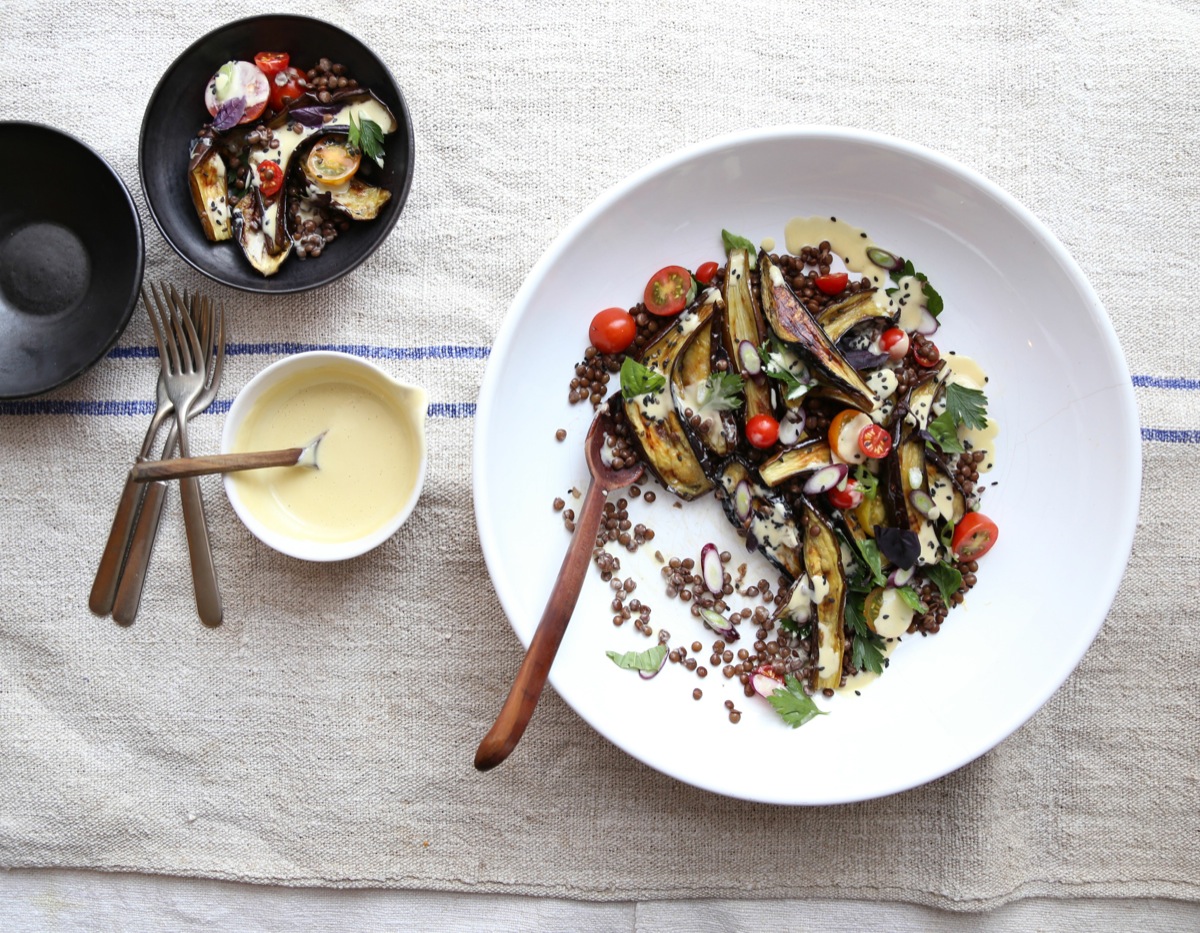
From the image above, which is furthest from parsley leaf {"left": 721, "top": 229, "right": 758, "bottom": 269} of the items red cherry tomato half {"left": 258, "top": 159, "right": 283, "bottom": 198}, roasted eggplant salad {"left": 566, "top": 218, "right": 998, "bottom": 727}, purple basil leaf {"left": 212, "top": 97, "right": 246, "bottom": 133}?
purple basil leaf {"left": 212, "top": 97, "right": 246, "bottom": 133}

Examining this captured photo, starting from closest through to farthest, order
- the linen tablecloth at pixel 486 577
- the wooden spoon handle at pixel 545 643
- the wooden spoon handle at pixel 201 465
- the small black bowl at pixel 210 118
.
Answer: the wooden spoon handle at pixel 545 643, the wooden spoon handle at pixel 201 465, the small black bowl at pixel 210 118, the linen tablecloth at pixel 486 577

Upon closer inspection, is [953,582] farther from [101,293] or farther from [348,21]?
[101,293]

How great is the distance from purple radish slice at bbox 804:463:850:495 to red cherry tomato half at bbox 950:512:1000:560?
0.94 ft

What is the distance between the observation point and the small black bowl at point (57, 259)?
1.80 m

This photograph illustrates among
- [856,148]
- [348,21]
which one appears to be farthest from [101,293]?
[856,148]

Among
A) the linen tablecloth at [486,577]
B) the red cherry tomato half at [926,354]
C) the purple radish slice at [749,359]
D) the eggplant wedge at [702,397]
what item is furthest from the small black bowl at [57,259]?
the red cherry tomato half at [926,354]

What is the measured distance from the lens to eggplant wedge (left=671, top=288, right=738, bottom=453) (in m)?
1.71

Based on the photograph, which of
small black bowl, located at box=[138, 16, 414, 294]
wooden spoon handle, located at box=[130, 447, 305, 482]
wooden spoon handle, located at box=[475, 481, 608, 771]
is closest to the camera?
wooden spoon handle, located at box=[475, 481, 608, 771]

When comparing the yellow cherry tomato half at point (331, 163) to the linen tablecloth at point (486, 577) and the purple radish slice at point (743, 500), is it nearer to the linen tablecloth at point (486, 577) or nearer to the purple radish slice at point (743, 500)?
the linen tablecloth at point (486, 577)

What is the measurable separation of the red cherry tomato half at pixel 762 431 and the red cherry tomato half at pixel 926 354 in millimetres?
345

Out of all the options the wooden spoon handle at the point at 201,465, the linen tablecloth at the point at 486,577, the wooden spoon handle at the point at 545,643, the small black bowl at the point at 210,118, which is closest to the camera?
the wooden spoon handle at the point at 545,643

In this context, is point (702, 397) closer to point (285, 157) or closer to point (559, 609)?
point (559, 609)

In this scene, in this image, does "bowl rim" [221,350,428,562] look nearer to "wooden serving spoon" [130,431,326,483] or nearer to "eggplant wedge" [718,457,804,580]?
"wooden serving spoon" [130,431,326,483]

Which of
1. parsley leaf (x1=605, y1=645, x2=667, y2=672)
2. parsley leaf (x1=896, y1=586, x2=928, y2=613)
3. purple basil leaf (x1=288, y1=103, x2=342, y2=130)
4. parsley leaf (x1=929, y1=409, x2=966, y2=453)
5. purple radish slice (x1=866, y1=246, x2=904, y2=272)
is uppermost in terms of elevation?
purple basil leaf (x1=288, y1=103, x2=342, y2=130)
